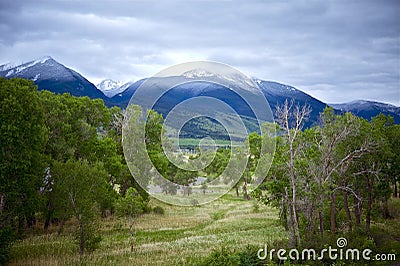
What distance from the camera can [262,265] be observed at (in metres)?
21.3

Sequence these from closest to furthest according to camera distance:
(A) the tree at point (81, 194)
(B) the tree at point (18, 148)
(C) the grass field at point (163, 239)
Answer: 1. (B) the tree at point (18, 148)
2. (C) the grass field at point (163, 239)
3. (A) the tree at point (81, 194)

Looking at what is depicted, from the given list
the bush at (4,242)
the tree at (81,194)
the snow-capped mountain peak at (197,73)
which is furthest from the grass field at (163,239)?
the snow-capped mountain peak at (197,73)

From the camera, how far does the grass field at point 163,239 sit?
2427 cm

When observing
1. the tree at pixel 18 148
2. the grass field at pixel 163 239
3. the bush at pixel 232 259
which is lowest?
the grass field at pixel 163 239

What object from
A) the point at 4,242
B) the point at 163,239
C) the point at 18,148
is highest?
the point at 18,148

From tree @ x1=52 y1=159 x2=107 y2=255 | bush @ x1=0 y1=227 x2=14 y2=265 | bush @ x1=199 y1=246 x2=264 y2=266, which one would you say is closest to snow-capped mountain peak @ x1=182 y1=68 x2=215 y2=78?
tree @ x1=52 y1=159 x2=107 y2=255

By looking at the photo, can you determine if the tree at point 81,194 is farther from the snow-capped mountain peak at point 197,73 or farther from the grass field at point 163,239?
the snow-capped mountain peak at point 197,73

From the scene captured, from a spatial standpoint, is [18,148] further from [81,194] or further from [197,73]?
[197,73]

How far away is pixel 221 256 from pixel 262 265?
8.86ft

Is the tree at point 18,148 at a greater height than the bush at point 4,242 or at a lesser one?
greater

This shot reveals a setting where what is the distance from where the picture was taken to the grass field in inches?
955

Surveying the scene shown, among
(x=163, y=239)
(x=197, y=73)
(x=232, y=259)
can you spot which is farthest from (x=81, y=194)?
(x=197, y=73)

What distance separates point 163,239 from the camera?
1310 inches

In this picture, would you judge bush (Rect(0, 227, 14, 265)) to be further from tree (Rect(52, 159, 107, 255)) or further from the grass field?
tree (Rect(52, 159, 107, 255))
